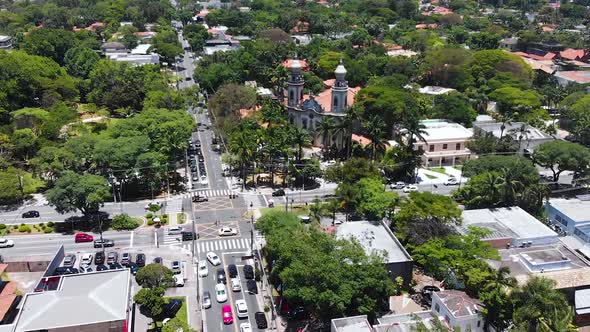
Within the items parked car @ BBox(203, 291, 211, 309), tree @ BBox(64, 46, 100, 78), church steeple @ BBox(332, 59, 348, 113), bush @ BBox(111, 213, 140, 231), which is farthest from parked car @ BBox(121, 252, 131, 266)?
tree @ BBox(64, 46, 100, 78)

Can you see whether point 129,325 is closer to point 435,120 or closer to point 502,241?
point 502,241

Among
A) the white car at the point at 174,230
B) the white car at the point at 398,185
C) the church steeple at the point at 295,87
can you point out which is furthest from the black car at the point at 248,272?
the church steeple at the point at 295,87

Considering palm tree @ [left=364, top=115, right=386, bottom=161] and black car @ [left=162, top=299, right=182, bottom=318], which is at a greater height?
palm tree @ [left=364, top=115, right=386, bottom=161]

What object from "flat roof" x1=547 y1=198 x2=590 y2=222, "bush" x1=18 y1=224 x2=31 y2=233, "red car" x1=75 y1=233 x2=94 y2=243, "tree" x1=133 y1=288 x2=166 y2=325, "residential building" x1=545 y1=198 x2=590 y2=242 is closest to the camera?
"tree" x1=133 y1=288 x2=166 y2=325

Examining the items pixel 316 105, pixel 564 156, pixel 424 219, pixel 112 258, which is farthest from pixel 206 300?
pixel 564 156

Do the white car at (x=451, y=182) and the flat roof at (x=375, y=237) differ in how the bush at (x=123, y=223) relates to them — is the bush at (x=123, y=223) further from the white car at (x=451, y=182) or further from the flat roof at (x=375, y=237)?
the white car at (x=451, y=182)

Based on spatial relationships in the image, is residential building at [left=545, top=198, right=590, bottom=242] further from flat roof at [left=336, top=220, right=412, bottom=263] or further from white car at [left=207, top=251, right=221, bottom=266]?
white car at [left=207, top=251, right=221, bottom=266]

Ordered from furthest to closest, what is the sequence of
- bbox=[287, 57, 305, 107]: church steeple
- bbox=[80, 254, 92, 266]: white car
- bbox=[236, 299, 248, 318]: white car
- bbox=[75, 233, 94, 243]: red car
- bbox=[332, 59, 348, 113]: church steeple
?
bbox=[287, 57, 305, 107]: church steeple → bbox=[332, 59, 348, 113]: church steeple → bbox=[75, 233, 94, 243]: red car → bbox=[80, 254, 92, 266]: white car → bbox=[236, 299, 248, 318]: white car

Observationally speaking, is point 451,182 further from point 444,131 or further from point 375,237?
point 375,237
